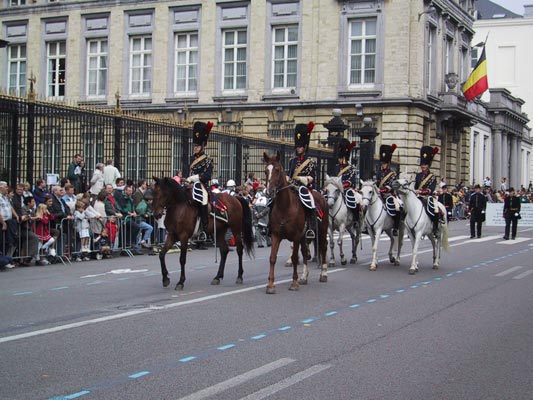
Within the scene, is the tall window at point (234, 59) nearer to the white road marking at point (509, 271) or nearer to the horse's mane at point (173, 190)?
the white road marking at point (509, 271)

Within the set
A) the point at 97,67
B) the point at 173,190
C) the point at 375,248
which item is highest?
the point at 97,67

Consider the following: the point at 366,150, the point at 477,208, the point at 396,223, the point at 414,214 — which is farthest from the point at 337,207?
the point at 366,150

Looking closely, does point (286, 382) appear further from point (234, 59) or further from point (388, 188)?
point (234, 59)

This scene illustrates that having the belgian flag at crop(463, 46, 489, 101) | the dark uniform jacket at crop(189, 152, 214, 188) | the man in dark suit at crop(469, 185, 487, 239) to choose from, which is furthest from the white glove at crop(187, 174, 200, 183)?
the belgian flag at crop(463, 46, 489, 101)

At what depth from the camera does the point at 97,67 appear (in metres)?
50.3

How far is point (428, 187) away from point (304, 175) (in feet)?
14.8

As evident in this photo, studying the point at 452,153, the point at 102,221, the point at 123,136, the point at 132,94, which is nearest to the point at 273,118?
the point at 132,94

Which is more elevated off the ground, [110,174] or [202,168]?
[202,168]

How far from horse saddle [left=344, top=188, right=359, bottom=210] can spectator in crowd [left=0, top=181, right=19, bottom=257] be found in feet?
23.6

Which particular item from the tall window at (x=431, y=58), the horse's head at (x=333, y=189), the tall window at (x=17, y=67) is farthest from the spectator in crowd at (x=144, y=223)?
the tall window at (x=17, y=67)

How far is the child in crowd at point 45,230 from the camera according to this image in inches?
705

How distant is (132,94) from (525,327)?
41.7 meters

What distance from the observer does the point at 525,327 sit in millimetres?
10461

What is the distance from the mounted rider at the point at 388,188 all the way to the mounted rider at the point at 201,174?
4857 millimetres
